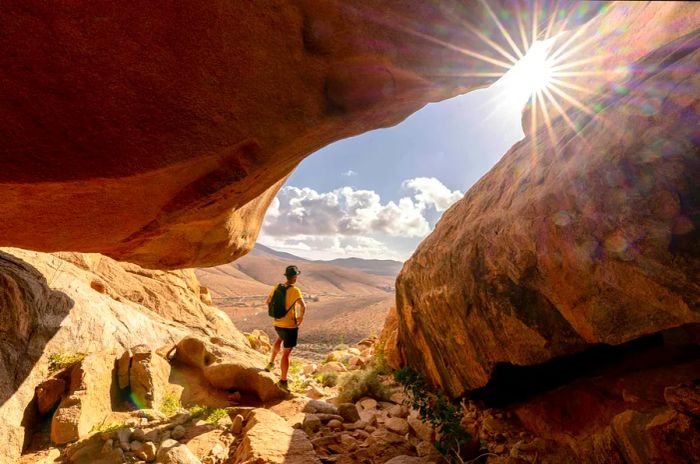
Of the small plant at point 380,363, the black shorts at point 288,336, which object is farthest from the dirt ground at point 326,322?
the black shorts at point 288,336

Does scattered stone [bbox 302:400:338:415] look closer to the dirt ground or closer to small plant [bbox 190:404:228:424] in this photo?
small plant [bbox 190:404:228:424]

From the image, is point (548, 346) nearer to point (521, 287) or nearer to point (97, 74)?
point (521, 287)

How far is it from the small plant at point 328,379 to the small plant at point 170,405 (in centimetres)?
366

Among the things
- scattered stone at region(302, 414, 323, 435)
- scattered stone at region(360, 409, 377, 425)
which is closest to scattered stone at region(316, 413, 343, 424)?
scattered stone at region(302, 414, 323, 435)

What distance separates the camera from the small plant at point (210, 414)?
17.1 ft

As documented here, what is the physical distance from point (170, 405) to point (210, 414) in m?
1.06

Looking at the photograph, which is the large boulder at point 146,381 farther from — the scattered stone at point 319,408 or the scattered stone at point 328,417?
the scattered stone at point 328,417

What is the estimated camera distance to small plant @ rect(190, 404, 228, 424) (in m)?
5.20

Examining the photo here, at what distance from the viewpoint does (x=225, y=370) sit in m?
6.59

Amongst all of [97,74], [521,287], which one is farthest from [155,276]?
[521,287]

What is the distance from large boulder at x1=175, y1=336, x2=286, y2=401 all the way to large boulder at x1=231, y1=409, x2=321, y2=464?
1664 millimetres

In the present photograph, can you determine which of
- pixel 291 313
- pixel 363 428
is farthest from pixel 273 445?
pixel 291 313

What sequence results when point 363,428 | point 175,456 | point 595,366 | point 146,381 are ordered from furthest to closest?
point 146,381
point 363,428
point 595,366
point 175,456

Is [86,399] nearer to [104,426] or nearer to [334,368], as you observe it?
[104,426]
